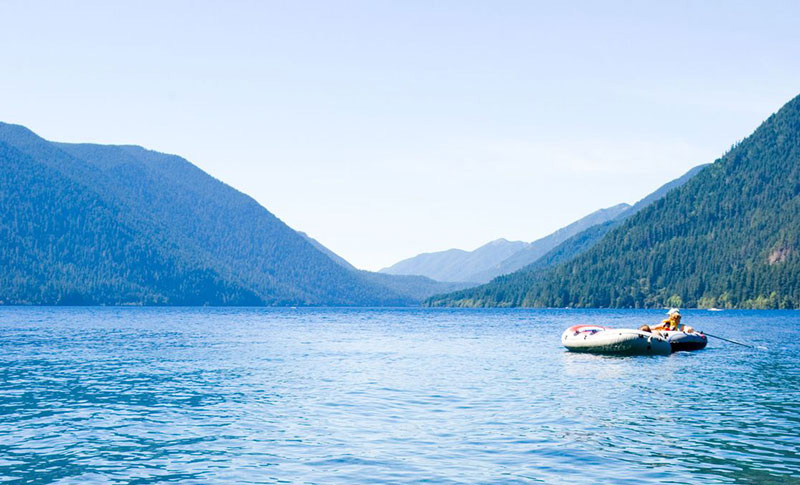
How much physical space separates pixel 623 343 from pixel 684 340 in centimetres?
926

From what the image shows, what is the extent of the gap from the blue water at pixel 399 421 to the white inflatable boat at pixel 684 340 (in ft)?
31.7

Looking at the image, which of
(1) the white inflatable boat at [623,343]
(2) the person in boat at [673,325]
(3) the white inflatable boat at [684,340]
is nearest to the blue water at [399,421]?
(1) the white inflatable boat at [623,343]

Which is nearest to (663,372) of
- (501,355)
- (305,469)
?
(501,355)

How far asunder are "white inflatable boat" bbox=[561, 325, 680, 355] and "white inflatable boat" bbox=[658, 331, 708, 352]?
2.31 m

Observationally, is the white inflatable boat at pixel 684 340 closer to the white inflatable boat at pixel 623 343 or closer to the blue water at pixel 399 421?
the white inflatable boat at pixel 623 343

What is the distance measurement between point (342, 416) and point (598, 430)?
10.2m

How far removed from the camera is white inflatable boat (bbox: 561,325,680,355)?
206 ft

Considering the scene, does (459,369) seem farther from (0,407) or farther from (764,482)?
(764,482)

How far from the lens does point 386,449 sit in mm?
24656

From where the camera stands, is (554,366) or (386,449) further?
(554,366)

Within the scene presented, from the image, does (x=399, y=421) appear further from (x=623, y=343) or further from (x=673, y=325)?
(x=673, y=325)

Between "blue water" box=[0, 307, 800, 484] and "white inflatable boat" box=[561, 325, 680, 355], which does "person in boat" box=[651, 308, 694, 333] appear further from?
"blue water" box=[0, 307, 800, 484]

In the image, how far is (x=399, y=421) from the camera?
30078 mm

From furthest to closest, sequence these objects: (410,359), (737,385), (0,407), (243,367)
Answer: (410,359), (243,367), (737,385), (0,407)
